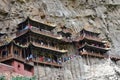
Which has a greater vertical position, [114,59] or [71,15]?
[71,15]

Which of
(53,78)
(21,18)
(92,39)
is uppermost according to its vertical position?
(21,18)

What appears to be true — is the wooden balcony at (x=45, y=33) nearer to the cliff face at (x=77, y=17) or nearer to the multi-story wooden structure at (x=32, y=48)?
the multi-story wooden structure at (x=32, y=48)

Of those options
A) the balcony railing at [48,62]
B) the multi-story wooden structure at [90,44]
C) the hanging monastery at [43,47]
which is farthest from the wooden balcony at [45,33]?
the multi-story wooden structure at [90,44]

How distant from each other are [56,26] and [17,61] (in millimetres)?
11431

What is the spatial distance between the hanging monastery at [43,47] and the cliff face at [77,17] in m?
1.48

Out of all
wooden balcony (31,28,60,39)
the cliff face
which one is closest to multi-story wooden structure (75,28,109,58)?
the cliff face

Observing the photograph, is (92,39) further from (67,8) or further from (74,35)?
(67,8)

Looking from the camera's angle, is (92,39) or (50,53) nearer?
(50,53)

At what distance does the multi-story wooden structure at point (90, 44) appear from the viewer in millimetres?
39156

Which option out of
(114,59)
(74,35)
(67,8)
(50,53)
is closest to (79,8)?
(67,8)

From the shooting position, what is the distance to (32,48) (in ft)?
112

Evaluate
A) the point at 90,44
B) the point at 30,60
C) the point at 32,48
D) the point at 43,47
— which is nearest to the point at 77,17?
the point at 90,44

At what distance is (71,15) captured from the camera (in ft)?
143

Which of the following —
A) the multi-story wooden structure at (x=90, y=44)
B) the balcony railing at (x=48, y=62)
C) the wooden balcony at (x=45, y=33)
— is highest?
the wooden balcony at (x=45, y=33)
